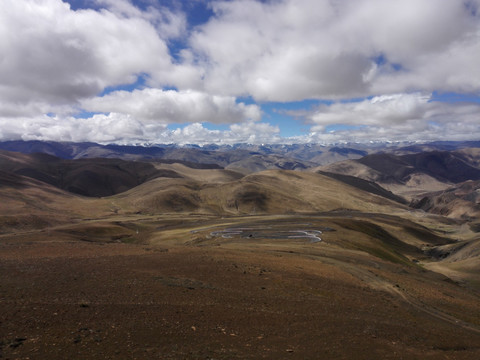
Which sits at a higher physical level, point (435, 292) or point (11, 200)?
point (435, 292)

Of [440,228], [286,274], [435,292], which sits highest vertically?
[286,274]

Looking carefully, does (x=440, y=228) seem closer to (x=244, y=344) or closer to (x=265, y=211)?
(x=265, y=211)

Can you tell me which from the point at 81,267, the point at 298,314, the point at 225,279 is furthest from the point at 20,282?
the point at 298,314

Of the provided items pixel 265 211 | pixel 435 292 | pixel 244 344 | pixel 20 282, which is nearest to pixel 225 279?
pixel 244 344

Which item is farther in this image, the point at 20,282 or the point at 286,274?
the point at 286,274

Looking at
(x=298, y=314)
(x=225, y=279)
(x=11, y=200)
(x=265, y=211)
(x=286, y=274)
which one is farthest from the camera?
(x=265, y=211)

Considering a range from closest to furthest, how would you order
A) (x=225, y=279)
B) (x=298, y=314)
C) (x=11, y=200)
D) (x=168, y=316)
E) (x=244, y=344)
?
(x=244, y=344) → (x=168, y=316) → (x=298, y=314) → (x=225, y=279) → (x=11, y=200)
